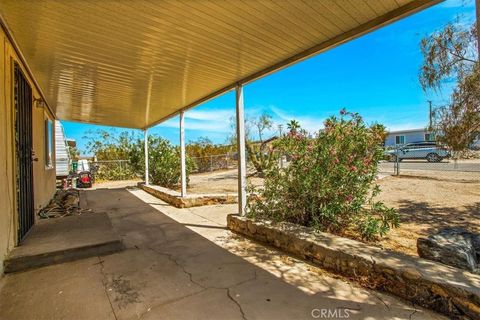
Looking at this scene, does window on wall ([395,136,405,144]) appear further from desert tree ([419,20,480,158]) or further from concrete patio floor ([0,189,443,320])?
concrete patio floor ([0,189,443,320])

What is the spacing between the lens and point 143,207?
680 centimetres

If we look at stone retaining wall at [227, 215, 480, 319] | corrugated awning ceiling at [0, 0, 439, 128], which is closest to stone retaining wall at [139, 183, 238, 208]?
corrugated awning ceiling at [0, 0, 439, 128]

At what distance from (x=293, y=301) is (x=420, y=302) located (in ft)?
3.34

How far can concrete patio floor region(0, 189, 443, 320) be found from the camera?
2.12 metres

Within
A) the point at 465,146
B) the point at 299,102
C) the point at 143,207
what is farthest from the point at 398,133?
the point at 143,207

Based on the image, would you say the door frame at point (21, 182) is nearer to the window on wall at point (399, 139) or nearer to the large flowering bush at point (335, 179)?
the large flowering bush at point (335, 179)

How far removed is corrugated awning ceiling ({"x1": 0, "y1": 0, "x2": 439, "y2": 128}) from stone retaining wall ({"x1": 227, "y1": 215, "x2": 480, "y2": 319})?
231 cm

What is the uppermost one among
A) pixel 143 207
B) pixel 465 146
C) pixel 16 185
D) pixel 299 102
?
pixel 299 102

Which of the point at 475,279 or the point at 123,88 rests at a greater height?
the point at 123,88

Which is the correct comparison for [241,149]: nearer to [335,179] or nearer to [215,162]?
[335,179]

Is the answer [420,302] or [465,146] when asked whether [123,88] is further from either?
[465,146]

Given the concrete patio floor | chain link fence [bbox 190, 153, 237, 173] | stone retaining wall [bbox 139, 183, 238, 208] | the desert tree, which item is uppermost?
the desert tree

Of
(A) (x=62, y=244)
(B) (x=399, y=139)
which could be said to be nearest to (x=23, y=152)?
(A) (x=62, y=244)
